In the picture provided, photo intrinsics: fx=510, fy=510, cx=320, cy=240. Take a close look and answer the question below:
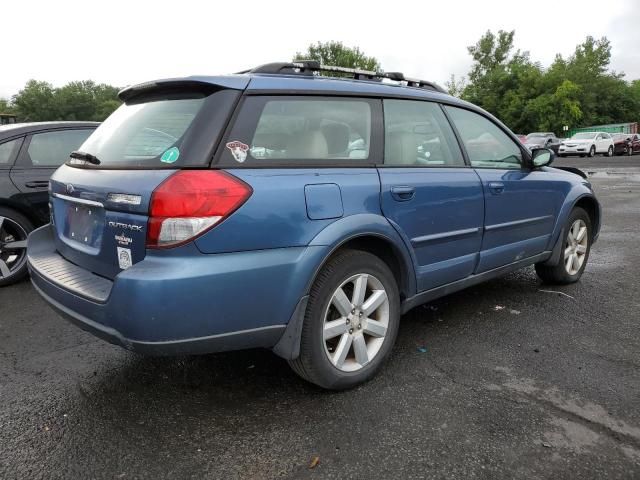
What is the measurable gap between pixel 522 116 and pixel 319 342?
5541 centimetres

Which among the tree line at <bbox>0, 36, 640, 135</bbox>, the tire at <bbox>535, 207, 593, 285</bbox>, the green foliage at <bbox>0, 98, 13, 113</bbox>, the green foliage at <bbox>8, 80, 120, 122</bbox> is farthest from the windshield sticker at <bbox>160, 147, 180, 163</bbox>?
the green foliage at <bbox>0, 98, 13, 113</bbox>

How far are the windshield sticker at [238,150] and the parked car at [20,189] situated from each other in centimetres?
331

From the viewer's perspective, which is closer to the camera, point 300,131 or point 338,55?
point 300,131

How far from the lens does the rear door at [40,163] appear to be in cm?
487

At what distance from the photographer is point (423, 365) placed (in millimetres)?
3131

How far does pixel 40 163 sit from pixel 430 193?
3.95m

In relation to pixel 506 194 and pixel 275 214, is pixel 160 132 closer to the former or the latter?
pixel 275 214

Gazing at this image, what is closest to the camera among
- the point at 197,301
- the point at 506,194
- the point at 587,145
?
the point at 197,301

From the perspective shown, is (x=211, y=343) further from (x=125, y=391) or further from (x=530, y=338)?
(x=530, y=338)

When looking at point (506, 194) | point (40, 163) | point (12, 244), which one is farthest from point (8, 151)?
point (506, 194)

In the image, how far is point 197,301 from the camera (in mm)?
2199

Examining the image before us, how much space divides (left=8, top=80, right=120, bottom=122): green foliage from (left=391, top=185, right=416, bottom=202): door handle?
98.9m

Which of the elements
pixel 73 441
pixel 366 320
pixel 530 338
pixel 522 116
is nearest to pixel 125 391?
pixel 73 441

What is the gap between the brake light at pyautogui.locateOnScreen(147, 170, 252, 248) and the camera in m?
2.21
